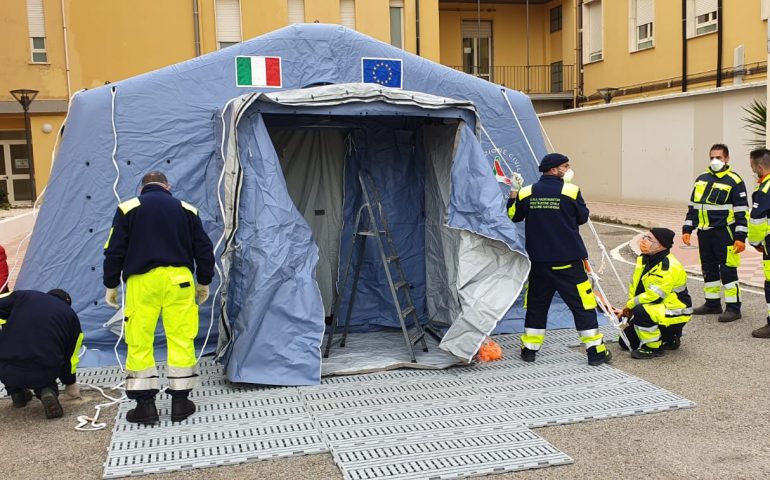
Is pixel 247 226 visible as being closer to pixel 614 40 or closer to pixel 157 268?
pixel 157 268

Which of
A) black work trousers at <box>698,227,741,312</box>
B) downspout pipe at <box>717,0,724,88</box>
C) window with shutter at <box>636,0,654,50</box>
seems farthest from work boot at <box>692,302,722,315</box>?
window with shutter at <box>636,0,654,50</box>

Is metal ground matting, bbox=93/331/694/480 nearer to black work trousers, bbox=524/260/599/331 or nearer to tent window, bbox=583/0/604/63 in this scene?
black work trousers, bbox=524/260/599/331

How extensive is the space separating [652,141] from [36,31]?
17.3 m

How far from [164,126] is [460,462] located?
13.2 feet

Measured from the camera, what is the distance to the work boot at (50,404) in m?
5.13

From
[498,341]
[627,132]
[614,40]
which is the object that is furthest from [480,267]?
[614,40]

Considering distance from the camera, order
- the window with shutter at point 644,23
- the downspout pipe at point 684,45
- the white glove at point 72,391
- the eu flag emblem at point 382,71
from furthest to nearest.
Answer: the window with shutter at point 644,23
the downspout pipe at point 684,45
the eu flag emblem at point 382,71
the white glove at point 72,391

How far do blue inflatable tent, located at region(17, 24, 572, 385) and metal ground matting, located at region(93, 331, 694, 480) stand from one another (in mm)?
319

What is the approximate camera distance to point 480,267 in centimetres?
617

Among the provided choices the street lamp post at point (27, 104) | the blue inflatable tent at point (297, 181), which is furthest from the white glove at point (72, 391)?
the street lamp post at point (27, 104)

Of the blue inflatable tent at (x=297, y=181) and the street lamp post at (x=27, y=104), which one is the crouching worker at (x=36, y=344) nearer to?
the blue inflatable tent at (x=297, y=181)

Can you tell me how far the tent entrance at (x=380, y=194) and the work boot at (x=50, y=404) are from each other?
2.86 meters

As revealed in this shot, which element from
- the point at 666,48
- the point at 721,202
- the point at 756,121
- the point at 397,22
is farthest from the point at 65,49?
the point at 721,202

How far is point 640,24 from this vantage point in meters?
22.6
